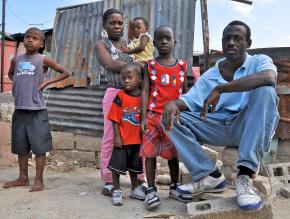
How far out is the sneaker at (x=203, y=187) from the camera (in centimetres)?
289

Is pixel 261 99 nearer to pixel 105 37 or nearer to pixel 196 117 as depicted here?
pixel 196 117

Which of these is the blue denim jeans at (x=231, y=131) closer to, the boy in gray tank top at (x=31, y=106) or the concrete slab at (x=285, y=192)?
the concrete slab at (x=285, y=192)

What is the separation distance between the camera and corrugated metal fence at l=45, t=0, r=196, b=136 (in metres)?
5.52

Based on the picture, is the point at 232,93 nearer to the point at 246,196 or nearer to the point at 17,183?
the point at 246,196

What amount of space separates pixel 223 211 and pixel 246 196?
0.72 ft

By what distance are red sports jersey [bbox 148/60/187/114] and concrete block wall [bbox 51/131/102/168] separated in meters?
2.62

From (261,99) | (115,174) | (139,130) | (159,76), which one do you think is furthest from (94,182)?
(261,99)

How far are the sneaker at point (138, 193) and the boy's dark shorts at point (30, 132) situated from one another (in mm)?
1035

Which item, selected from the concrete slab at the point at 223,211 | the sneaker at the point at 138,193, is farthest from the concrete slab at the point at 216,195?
the sneaker at the point at 138,193

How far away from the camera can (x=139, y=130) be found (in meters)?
3.33

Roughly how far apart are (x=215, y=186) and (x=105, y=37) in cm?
176

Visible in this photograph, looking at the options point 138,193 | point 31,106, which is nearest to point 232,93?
point 138,193

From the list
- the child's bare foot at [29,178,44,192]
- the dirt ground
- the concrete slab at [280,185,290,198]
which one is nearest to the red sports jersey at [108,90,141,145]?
the dirt ground

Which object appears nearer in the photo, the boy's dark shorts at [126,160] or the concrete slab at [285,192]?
the boy's dark shorts at [126,160]
